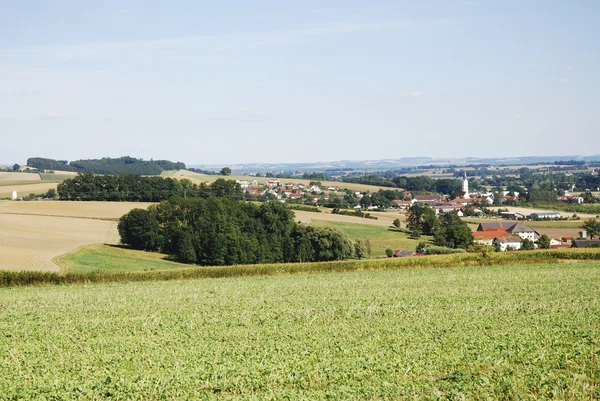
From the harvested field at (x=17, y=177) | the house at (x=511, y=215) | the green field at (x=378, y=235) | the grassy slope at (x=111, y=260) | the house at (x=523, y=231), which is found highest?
the harvested field at (x=17, y=177)

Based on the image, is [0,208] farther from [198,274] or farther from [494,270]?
[494,270]

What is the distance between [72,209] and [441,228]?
161 ft

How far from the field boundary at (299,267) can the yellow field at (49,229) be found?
264 inches

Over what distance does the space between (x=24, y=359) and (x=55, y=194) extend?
108372 millimetres

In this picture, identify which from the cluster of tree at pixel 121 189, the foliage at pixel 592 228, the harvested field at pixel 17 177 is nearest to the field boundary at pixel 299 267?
the foliage at pixel 592 228

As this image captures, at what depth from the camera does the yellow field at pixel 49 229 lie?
167 feet

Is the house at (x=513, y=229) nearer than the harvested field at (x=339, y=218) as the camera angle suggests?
Yes

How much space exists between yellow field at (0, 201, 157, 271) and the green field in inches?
1020

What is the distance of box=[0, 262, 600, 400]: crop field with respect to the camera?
12.5 meters

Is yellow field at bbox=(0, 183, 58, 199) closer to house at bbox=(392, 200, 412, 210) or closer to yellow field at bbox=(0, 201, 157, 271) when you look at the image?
yellow field at bbox=(0, 201, 157, 271)

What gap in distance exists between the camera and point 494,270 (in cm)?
3897

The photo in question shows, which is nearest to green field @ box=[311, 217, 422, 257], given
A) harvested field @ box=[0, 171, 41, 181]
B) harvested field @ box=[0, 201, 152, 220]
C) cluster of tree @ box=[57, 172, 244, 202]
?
cluster of tree @ box=[57, 172, 244, 202]

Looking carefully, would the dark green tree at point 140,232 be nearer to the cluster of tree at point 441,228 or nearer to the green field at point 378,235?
the green field at point 378,235

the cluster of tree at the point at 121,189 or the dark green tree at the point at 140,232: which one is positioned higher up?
the cluster of tree at the point at 121,189
